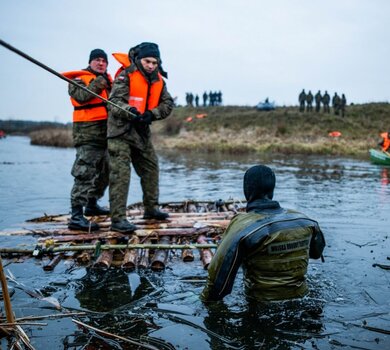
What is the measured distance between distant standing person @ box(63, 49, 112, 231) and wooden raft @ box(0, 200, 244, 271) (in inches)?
16.7

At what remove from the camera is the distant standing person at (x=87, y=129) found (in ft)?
18.7

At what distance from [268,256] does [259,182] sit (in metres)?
0.60

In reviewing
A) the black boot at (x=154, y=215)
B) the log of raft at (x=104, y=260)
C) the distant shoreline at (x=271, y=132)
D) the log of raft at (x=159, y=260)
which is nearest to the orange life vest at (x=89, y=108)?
the black boot at (x=154, y=215)

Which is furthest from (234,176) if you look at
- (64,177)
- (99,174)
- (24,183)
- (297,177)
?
(99,174)

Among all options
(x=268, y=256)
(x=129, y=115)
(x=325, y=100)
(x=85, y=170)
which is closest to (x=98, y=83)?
(x=129, y=115)

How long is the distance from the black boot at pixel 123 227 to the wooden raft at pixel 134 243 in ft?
0.24

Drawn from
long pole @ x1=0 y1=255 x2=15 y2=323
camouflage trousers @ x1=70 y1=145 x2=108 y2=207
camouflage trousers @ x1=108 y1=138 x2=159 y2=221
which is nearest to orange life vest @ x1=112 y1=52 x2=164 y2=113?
camouflage trousers @ x1=108 y1=138 x2=159 y2=221

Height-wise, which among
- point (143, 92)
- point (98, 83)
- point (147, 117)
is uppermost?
point (98, 83)

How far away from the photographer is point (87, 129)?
19.4 feet

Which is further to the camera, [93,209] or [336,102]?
[336,102]

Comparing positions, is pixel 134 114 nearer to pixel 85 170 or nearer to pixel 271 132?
pixel 85 170

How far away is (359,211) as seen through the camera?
843 centimetres

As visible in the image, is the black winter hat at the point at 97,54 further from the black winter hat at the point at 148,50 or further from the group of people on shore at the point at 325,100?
the group of people on shore at the point at 325,100

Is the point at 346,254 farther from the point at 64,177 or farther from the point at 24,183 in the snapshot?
the point at 64,177
